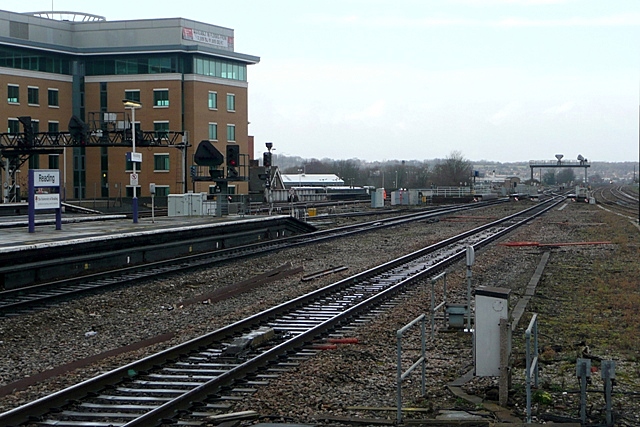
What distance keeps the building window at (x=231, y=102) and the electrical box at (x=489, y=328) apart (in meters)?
64.2

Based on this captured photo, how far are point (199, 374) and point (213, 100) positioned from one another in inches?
2438

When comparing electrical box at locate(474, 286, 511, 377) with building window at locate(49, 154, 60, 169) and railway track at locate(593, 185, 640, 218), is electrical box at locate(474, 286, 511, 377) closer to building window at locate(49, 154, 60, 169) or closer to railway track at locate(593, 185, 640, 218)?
railway track at locate(593, 185, 640, 218)

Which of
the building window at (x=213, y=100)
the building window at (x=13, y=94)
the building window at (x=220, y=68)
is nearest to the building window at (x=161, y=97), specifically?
the building window at (x=220, y=68)

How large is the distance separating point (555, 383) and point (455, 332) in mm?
3582

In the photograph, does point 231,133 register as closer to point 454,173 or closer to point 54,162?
point 54,162

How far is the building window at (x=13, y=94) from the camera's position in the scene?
209ft

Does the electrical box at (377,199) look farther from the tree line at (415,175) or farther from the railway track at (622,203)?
the tree line at (415,175)

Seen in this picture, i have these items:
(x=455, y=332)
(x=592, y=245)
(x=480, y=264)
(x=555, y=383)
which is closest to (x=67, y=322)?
(x=455, y=332)

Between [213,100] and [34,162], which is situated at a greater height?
[213,100]

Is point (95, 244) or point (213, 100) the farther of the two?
point (213, 100)

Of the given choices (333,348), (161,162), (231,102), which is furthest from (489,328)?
(231,102)

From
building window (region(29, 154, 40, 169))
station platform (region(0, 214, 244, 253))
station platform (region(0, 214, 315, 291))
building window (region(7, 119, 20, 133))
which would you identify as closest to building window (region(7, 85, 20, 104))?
building window (region(7, 119, 20, 133))

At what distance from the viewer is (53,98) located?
67.8 m

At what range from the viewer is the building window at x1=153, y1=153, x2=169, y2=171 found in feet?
222
